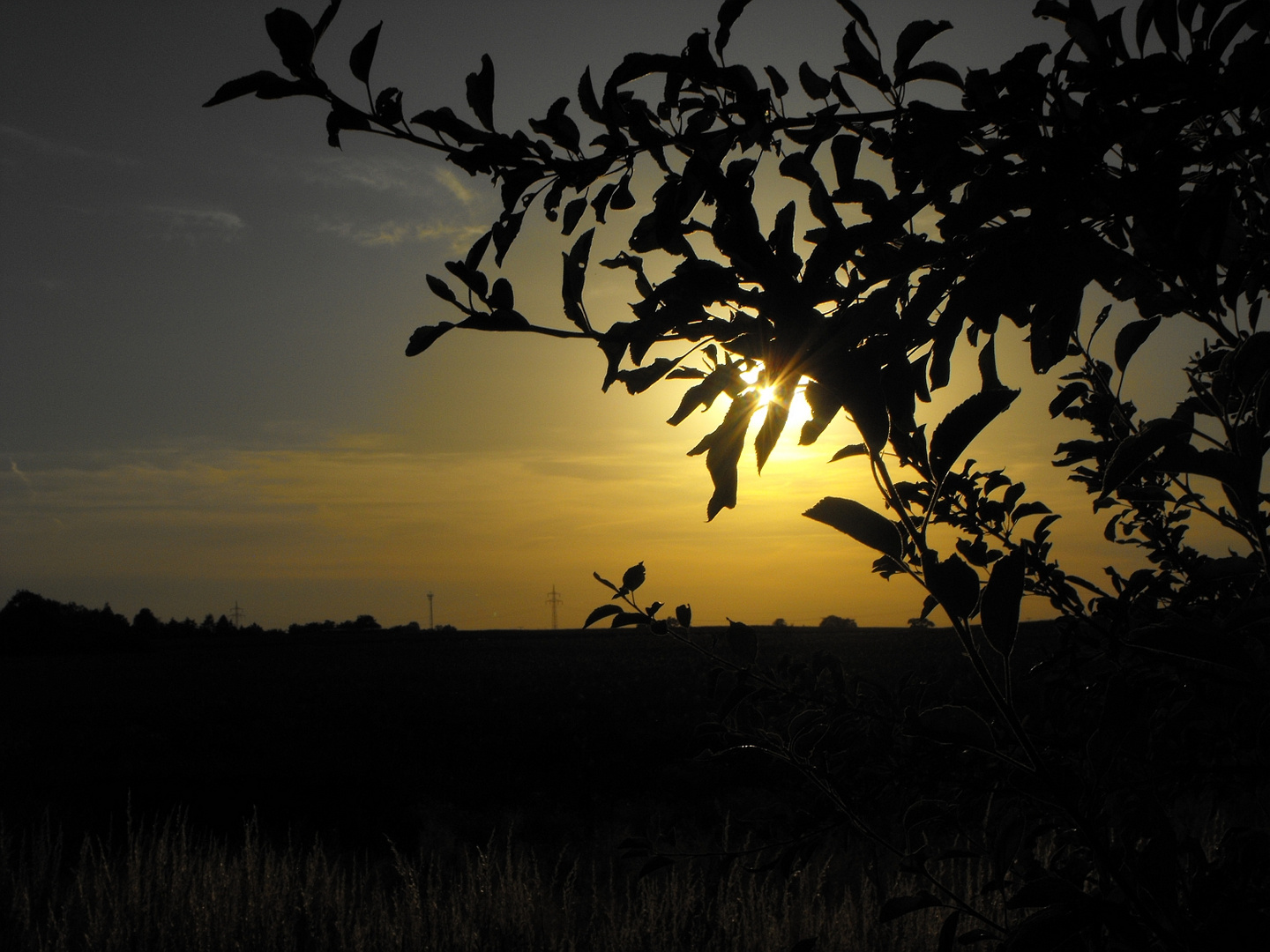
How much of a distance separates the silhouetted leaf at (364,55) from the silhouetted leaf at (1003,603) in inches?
32.1

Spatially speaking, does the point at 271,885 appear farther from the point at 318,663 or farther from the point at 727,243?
the point at 318,663

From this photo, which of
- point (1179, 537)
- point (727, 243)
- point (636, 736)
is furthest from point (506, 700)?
point (727, 243)

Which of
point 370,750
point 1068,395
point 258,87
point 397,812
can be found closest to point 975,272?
point 258,87

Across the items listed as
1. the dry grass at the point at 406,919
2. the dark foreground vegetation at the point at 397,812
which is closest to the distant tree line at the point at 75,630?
the dark foreground vegetation at the point at 397,812

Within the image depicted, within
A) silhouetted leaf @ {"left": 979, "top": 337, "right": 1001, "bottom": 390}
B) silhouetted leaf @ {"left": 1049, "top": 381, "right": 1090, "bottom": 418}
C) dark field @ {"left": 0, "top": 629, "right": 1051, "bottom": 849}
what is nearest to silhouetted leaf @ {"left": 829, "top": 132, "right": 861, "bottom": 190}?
silhouetted leaf @ {"left": 979, "top": 337, "right": 1001, "bottom": 390}

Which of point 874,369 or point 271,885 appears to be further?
point 271,885

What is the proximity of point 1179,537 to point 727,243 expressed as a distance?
215 centimetres

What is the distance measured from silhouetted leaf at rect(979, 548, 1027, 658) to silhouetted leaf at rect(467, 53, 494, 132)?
0.74 metres

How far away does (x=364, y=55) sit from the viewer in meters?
0.89

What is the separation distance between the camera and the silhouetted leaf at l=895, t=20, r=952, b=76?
0.96 metres

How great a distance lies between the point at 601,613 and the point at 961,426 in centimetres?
110

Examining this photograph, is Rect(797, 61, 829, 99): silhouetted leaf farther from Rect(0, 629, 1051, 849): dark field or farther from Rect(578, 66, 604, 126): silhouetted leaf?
Rect(0, 629, 1051, 849): dark field

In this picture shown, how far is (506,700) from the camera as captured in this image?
2012cm

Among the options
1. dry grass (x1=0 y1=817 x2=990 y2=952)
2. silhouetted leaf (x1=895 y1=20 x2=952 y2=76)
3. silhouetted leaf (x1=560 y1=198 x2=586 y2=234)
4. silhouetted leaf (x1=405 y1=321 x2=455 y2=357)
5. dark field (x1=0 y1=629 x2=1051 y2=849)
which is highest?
silhouetted leaf (x1=895 y1=20 x2=952 y2=76)
